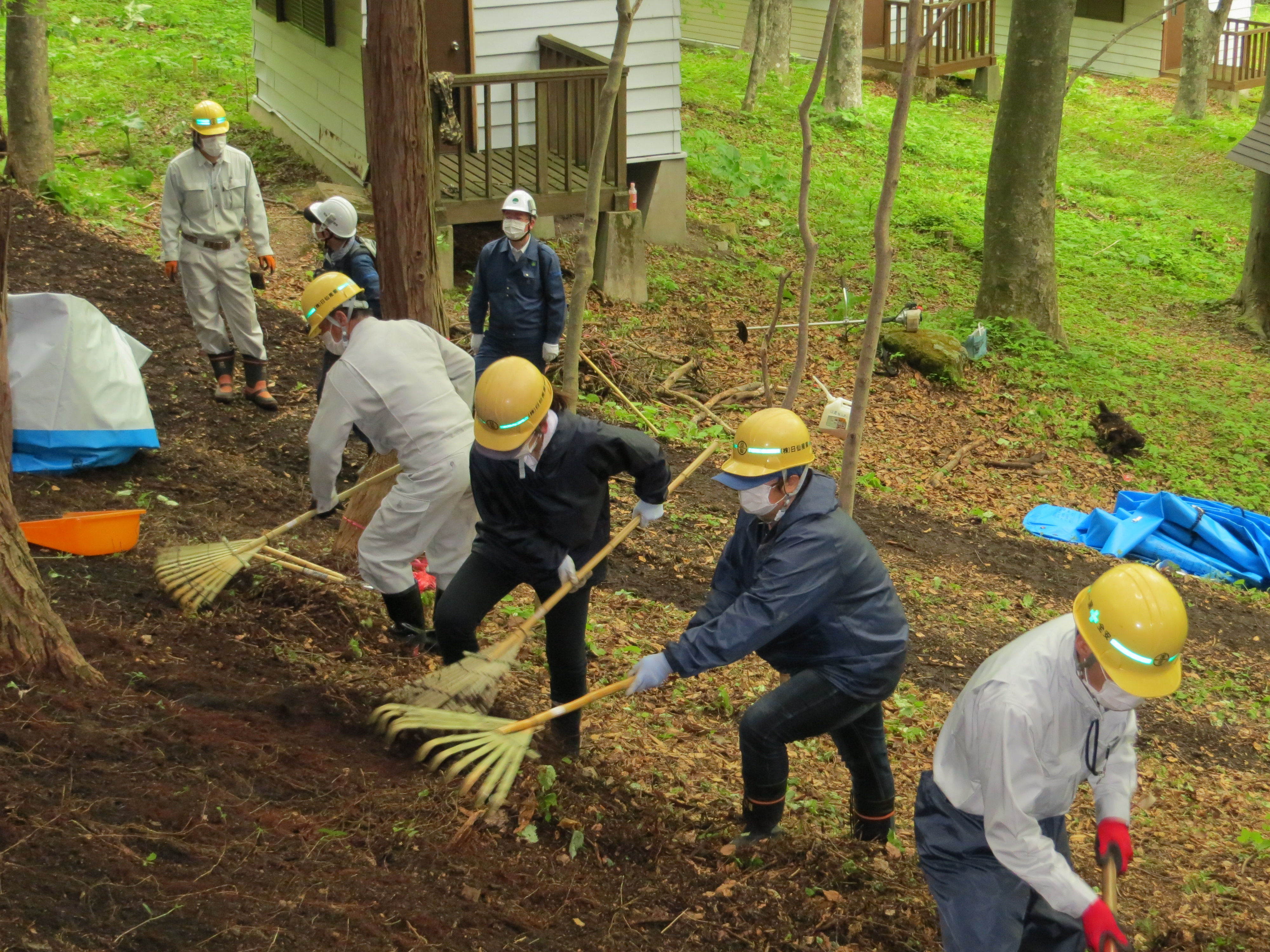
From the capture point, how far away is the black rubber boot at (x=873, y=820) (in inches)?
174

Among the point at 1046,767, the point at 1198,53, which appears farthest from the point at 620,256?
the point at 1198,53

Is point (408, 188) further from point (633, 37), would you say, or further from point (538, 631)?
point (633, 37)

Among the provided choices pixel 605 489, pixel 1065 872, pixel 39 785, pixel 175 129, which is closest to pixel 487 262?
pixel 605 489

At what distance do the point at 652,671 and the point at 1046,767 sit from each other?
4.30 feet

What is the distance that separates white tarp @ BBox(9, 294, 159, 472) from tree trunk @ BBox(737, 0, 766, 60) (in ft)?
65.2

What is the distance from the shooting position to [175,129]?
14359 mm

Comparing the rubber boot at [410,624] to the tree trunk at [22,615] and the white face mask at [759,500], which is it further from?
the white face mask at [759,500]

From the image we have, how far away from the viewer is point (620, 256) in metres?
12.0

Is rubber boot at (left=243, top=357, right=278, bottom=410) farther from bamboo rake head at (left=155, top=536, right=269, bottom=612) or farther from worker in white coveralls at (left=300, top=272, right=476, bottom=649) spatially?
worker in white coveralls at (left=300, top=272, right=476, bottom=649)

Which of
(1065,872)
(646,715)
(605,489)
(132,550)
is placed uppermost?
(605,489)

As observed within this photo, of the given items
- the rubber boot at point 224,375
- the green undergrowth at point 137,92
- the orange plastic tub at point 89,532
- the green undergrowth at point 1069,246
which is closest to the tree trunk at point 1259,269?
the green undergrowth at point 1069,246

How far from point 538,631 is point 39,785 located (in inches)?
117

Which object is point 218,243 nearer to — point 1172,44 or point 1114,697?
point 1114,697

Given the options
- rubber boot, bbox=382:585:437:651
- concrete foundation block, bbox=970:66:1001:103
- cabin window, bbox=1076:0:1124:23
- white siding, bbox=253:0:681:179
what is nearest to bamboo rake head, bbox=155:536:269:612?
rubber boot, bbox=382:585:437:651
